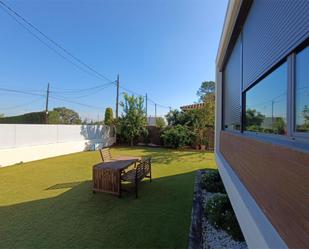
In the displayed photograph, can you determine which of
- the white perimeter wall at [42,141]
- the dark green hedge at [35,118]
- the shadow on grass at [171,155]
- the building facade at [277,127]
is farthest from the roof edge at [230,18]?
the dark green hedge at [35,118]

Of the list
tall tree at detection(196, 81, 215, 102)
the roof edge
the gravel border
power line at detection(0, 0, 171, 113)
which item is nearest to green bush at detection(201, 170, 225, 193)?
the gravel border

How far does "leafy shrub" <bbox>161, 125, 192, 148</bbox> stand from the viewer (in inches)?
527

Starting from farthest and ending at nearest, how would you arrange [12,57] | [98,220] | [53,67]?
[53,67] → [12,57] → [98,220]

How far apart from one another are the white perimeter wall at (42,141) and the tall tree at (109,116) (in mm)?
1892

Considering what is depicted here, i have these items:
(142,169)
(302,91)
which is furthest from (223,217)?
(302,91)

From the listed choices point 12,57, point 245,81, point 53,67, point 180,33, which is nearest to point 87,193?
point 245,81

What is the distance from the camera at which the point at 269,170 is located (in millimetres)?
1582

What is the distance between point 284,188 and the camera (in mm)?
1271

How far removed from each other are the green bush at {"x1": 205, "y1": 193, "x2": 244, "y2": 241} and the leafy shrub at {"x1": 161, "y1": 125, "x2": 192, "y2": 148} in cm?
944

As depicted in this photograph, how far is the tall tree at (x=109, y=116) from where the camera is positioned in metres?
16.1

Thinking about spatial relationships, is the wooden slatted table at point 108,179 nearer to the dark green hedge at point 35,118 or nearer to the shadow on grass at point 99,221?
the shadow on grass at point 99,221

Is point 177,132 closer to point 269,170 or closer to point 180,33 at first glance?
point 180,33

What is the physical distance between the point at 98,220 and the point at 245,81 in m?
3.59

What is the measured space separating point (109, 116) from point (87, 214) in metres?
13.0
